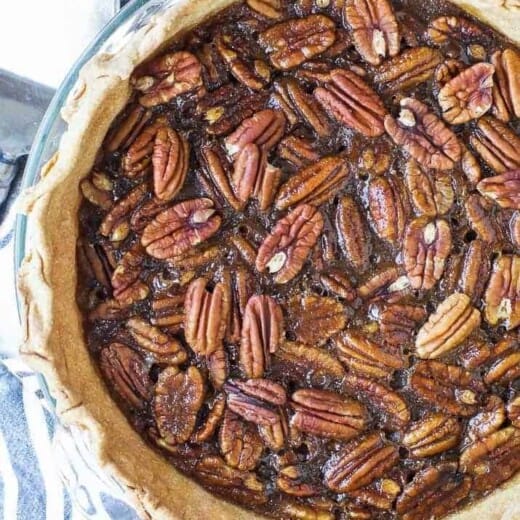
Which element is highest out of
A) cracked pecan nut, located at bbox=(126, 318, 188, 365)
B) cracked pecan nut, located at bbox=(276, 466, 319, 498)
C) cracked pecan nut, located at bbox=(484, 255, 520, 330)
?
cracked pecan nut, located at bbox=(126, 318, 188, 365)

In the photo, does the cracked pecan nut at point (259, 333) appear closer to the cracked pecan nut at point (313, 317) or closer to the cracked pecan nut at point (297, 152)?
the cracked pecan nut at point (313, 317)

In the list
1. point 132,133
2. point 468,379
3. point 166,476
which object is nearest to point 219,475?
point 166,476

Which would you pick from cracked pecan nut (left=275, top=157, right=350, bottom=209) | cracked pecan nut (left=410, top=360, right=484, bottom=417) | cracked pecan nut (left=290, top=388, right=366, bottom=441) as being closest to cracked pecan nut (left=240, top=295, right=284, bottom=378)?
cracked pecan nut (left=290, top=388, right=366, bottom=441)

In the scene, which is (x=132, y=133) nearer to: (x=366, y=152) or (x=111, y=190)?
(x=111, y=190)

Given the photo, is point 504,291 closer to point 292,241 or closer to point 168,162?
point 292,241

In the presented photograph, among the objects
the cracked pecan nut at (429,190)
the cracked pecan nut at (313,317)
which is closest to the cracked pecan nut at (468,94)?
the cracked pecan nut at (429,190)

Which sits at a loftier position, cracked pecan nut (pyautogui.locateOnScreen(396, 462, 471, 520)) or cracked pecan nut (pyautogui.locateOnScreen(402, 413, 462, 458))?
cracked pecan nut (pyautogui.locateOnScreen(402, 413, 462, 458))

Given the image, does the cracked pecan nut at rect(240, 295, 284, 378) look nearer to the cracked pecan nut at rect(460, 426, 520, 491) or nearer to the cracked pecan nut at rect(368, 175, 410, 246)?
the cracked pecan nut at rect(368, 175, 410, 246)

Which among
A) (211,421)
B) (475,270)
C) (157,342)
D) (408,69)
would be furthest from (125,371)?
(408,69)
